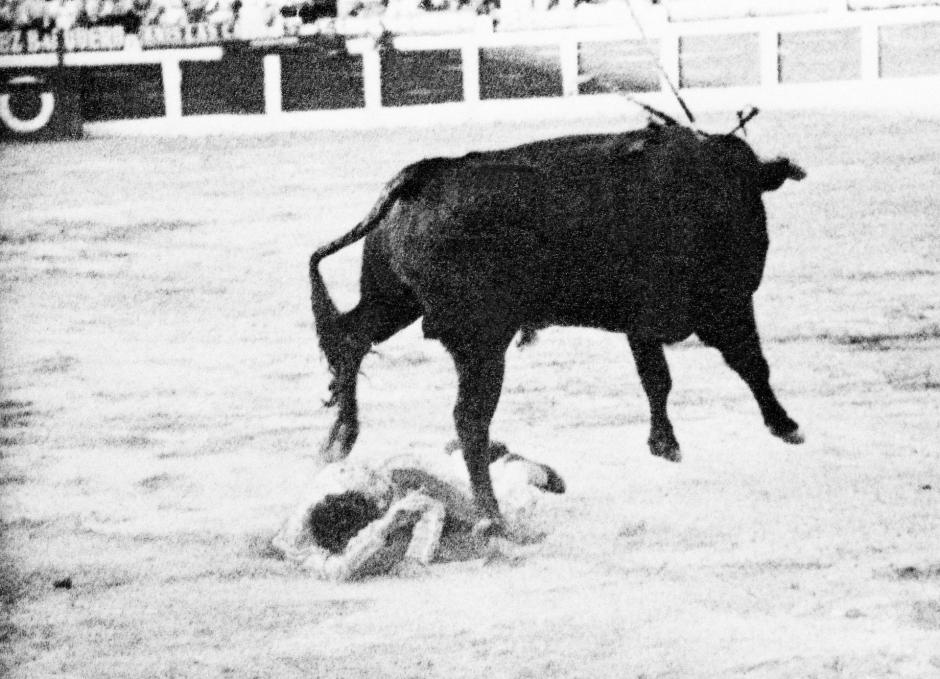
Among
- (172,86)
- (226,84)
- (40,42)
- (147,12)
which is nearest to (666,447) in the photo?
(40,42)

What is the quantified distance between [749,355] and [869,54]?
2.35 m

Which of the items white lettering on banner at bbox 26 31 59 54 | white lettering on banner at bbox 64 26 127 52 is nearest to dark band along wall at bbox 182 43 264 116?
white lettering on banner at bbox 64 26 127 52

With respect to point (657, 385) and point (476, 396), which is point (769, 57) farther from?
point (476, 396)

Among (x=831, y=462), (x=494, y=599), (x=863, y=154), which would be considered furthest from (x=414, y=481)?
(x=863, y=154)

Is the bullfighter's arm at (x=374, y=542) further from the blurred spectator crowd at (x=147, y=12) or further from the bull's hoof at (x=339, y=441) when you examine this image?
the blurred spectator crowd at (x=147, y=12)

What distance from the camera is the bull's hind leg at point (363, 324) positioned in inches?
121

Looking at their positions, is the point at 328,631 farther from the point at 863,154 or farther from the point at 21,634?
the point at 863,154

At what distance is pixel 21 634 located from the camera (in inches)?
112

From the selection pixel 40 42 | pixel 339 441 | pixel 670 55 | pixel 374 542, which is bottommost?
pixel 374 542

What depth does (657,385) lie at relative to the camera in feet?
11.0

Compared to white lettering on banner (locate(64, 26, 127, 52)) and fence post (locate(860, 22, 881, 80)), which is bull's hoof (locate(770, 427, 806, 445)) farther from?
white lettering on banner (locate(64, 26, 127, 52))

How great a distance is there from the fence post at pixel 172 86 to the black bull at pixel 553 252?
98.5 inches

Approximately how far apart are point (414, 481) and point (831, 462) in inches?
38.2

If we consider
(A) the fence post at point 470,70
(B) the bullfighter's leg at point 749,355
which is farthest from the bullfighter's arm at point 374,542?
(A) the fence post at point 470,70
